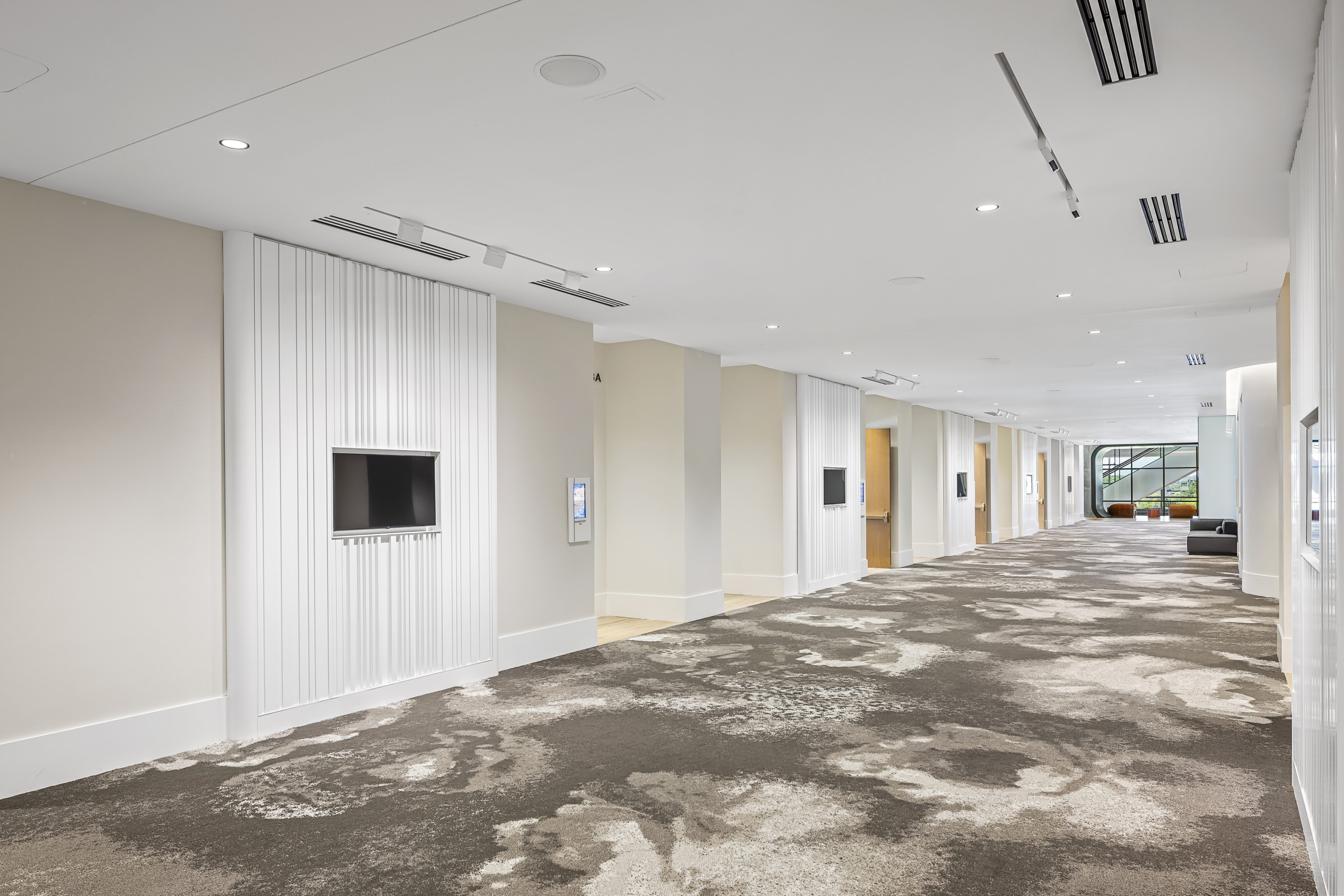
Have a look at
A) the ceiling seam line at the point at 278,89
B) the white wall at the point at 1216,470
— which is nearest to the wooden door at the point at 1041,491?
the white wall at the point at 1216,470

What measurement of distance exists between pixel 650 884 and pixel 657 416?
665 centimetres

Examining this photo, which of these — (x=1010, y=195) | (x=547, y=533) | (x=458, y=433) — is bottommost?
(x=547, y=533)

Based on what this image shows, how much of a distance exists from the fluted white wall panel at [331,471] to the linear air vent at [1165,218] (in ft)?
15.4

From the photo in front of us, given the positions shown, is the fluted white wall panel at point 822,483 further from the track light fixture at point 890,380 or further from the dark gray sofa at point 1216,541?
the dark gray sofa at point 1216,541

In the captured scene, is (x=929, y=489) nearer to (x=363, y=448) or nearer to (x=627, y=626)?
(x=627, y=626)

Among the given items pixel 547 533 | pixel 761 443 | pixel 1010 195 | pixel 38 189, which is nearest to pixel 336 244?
pixel 38 189

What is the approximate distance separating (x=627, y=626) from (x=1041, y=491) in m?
23.3

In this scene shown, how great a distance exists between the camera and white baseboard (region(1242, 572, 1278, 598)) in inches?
436

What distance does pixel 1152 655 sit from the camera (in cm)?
732

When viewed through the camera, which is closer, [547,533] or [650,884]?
[650,884]

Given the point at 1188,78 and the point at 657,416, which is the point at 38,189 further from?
the point at 657,416

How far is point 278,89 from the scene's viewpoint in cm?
335

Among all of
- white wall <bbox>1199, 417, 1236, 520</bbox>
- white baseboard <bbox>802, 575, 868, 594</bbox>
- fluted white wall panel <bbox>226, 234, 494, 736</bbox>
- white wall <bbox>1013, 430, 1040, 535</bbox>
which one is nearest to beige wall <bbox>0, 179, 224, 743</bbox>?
fluted white wall panel <bbox>226, 234, 494, 736</bbox>

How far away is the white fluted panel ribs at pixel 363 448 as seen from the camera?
532 cm
